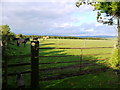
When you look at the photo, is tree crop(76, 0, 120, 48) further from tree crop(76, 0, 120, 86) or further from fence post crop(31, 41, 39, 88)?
fence post crop(31, 41, 39, 88)

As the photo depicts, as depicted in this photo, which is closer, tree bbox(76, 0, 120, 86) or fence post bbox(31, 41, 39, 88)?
fence post bbox(31, 41, 39, 88)

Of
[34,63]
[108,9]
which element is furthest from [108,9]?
[34,63]

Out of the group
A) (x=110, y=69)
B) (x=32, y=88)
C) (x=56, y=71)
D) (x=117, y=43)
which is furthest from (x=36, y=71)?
(x=117, y=43)

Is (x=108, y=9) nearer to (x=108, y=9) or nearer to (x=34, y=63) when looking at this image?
(x=108, y=9)

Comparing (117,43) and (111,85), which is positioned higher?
(117,43)

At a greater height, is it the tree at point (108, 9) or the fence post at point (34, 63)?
the tree at point (108, 9)

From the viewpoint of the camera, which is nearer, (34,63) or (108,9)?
(34,63)

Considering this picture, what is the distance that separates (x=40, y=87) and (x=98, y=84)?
233cm

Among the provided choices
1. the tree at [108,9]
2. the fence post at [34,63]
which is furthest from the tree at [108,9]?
the fence post at [34,63]

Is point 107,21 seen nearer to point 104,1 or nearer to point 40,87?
point 104,1

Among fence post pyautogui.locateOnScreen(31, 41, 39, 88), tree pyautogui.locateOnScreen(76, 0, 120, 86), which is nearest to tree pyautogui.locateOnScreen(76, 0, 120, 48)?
tree pyautogui.locateOnScreen(76, 0, 120, 86)

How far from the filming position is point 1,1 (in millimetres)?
4867

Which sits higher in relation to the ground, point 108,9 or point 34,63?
point 108,9

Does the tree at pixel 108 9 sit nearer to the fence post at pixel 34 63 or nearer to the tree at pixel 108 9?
the tree at pixel 108 9
